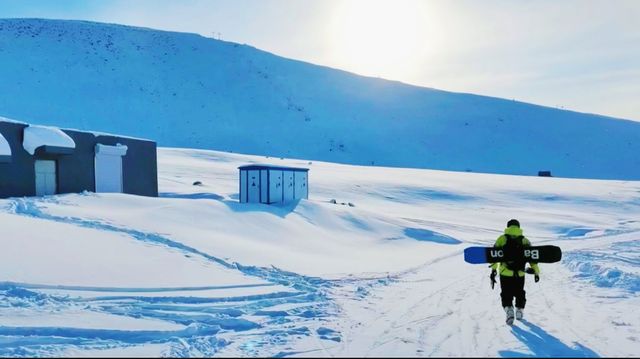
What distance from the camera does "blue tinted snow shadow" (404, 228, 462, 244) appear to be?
22.6 metres

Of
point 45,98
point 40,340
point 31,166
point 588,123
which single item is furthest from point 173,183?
point 588,123

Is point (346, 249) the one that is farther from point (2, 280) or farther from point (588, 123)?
point (588, 123)

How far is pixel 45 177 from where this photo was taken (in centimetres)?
2212

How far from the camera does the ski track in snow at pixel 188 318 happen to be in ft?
24.4

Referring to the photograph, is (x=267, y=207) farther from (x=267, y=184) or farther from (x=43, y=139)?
(x=43, y=139)

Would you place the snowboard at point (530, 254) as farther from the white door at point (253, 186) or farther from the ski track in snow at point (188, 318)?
the white door at point (253, 186)

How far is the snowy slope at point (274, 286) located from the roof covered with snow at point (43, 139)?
8.32 ft

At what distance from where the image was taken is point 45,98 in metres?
72.6

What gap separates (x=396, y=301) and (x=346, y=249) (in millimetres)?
7900

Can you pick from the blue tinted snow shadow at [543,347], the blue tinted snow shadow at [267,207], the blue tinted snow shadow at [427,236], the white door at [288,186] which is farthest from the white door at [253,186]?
the blue tinted snow shadow at [543,347]

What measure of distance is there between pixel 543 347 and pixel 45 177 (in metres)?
19.6

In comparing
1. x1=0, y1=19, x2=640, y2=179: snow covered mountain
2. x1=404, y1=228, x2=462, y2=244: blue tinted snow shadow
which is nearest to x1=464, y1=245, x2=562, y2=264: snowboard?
x1=404, y1=228, x2=462, y2=244: blue tinted snow shadow

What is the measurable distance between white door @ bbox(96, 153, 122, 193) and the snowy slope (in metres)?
4.16

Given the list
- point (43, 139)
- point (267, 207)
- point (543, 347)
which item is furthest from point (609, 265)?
point (43, 139)
